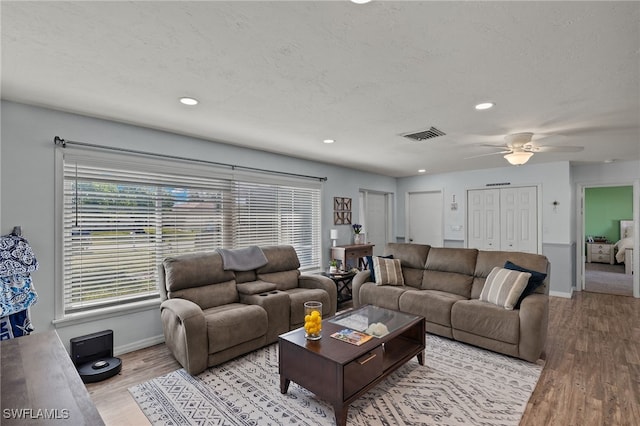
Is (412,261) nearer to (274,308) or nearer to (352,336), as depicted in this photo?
(274,308)

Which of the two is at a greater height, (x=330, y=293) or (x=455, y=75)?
(x=455, y=75)

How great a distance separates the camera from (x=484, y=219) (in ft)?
20.8

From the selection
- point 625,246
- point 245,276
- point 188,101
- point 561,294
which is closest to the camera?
point 188,101

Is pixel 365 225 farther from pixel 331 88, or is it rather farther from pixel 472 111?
pixel 331 88

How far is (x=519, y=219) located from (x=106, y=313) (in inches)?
262

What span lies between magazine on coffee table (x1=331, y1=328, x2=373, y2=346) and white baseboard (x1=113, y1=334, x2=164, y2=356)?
2130 millimetres

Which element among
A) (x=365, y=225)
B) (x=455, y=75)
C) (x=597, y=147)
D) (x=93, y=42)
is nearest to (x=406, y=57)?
(x=455, y=75)

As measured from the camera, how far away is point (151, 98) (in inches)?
101

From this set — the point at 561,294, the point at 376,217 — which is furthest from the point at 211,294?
the point at 561,294

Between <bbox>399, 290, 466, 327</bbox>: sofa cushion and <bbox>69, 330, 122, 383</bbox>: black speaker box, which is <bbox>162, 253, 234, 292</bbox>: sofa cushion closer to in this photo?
<bbox>69, 330, 122, 383</bbox>: black speaker box

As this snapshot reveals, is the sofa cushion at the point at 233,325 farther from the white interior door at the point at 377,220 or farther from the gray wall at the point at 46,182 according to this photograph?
the white interior door at the point at 377,220

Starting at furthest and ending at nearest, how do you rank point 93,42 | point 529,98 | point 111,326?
point 111,326, point 529,98, point 93,42

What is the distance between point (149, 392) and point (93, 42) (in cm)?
248

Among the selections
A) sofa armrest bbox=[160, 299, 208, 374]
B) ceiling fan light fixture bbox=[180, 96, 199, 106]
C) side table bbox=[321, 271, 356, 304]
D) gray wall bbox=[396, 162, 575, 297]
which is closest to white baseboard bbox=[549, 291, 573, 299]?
gray wall bbox=[396, 162, 575, 297]
